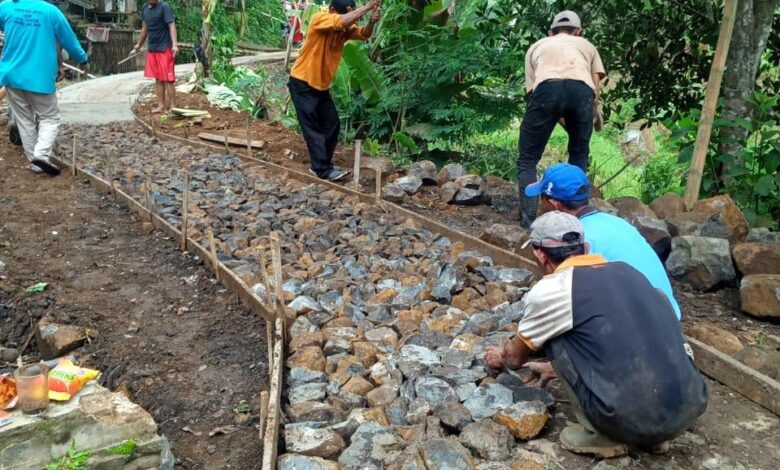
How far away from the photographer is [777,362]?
3.21 metres

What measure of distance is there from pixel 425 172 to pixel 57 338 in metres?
3.82

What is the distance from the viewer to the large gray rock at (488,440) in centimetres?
251

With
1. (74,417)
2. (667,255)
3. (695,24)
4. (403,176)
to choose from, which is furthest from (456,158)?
(74,417)

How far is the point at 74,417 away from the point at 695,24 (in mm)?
6736

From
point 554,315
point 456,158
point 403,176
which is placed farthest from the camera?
point 456,158

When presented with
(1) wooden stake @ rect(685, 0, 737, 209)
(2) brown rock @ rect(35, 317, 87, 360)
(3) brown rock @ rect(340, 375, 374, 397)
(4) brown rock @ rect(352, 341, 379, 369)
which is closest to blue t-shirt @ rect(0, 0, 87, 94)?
(2) brown rock @ rect(35, 317, 87, 360)

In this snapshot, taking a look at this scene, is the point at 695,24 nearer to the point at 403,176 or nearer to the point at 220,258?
the point at 403,176

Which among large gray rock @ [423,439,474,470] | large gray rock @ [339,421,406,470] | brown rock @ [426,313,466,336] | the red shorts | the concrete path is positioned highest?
the red shorts

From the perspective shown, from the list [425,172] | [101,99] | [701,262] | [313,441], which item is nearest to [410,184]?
[425,172]

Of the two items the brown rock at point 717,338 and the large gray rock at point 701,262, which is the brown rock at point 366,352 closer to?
the brown rock at point 717,338

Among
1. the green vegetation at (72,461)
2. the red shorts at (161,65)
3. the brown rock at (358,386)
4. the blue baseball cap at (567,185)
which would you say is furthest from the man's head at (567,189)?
the red shorts at (161,65)

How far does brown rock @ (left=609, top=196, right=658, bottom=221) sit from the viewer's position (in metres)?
5.06

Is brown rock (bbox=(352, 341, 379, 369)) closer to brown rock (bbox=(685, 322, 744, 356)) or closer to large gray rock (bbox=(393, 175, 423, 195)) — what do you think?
brown rock (bbox=(685, 322, 744, 356))

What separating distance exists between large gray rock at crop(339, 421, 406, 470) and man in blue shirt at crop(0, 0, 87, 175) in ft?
18.5
